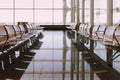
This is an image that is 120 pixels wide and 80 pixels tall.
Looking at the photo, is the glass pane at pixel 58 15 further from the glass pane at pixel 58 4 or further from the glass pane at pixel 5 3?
the glass pane at pixel 5 3

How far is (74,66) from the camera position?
5816 millimetres

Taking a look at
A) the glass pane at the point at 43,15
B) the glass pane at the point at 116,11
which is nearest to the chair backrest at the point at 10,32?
the glass pane at the point at 116,11

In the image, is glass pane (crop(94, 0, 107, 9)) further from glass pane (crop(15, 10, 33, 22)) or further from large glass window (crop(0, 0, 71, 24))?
glass pane (crop(15, 10, 33, 22))

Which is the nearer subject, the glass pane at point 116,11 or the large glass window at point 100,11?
the glass pane at point 116,11

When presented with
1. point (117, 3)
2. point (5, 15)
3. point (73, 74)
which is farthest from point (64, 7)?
point (73, 74)

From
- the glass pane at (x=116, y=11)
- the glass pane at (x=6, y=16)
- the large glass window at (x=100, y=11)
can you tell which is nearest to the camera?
the glass pane at (x=116, y=11)

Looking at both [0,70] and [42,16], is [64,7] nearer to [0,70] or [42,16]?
[42,16]

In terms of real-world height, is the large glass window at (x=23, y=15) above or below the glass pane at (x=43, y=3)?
below

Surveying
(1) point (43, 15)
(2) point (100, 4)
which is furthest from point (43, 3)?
(2) point (100, 4)

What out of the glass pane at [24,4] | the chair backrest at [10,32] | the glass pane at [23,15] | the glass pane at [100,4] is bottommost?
the chair backrest at [10,32]

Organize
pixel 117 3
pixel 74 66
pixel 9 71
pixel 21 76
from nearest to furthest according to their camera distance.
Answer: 1. pixel 21 76
2. pixel 9 71
3. pixel 74 66
4. pixel 117 3

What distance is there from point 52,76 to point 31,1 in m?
23.5

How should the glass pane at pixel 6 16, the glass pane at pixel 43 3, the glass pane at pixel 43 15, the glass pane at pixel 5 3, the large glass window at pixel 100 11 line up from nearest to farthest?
the large glass window at pixel 100 11, the glass pane at pixel 5 3, the glass pane at pixel 6 16, the glass pane at pixel 43 3, the glass pane at pixel 43 15

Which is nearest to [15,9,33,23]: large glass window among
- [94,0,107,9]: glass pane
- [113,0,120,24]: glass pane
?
[94,0,107,9]: glass pane
